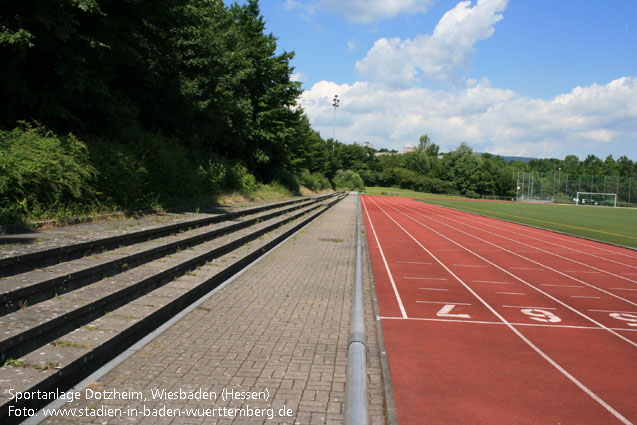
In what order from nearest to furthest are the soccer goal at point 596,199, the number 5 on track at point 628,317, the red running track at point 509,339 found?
the red running track at point 509,339, the number 5 on track at point 628,317, the soccer goal at point 596,199

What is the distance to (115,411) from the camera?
10.8ft

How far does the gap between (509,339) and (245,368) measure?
12.7 ft

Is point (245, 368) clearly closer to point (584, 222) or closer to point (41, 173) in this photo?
point (41, 173)

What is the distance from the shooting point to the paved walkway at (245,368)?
3.36 metres

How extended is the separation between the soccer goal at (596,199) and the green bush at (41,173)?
89.1 meters

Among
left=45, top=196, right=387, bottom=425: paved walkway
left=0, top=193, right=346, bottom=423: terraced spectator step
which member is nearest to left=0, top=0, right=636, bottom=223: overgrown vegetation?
left=0, top=193, right=346, bottom=423: terraced spectator step

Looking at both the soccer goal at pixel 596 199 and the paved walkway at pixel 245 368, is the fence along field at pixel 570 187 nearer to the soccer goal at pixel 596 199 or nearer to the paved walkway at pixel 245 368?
the soccer goal at pixel 596 199

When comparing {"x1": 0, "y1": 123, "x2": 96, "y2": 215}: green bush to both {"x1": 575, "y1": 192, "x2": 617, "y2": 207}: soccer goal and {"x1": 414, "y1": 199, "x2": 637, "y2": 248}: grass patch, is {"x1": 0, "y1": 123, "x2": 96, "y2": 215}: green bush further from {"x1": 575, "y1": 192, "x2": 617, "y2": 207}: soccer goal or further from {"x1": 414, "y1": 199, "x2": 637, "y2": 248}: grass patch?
{"x1": 575, "y1": 192, "x2": 617, "y2": 207}: soccer goal

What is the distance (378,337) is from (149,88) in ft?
51.2

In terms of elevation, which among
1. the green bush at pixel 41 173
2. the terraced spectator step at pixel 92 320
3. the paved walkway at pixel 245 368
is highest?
the green bush at pixel 41 173

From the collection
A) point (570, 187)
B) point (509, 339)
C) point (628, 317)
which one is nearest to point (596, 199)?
point (570, 187)

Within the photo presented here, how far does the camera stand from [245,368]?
4.21m

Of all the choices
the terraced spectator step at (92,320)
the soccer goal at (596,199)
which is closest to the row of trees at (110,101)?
the terraced spectator step at (92,320)

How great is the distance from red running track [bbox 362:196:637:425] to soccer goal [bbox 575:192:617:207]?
79372 mm
